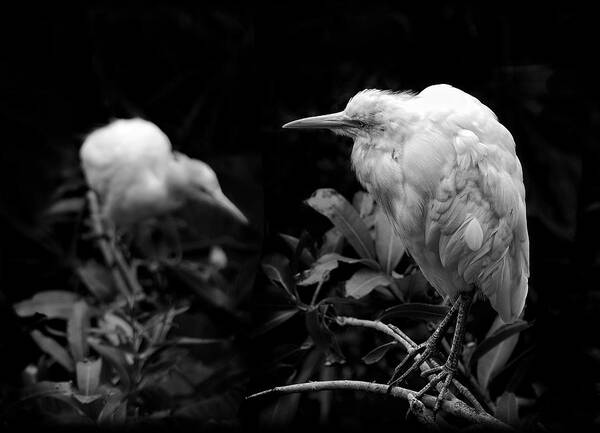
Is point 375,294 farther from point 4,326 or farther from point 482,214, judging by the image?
point 4,326

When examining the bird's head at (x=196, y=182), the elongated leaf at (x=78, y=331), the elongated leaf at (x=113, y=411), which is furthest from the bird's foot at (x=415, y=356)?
the bird's head at (x=196, y=182)

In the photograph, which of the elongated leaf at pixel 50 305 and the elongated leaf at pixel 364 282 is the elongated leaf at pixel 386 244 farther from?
the elongated leaf at pixel 50 305

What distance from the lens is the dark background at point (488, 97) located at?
0.78 metres

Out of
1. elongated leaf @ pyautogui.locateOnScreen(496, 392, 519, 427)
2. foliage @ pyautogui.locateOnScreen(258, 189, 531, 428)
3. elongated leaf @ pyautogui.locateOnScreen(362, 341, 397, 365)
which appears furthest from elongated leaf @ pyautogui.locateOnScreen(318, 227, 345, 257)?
elongated leaf @ pyautogui.locateOnScreen(496, 392, 519, 427)

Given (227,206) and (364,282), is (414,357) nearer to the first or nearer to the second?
(364,282)

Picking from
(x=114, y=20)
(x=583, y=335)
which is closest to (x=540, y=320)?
(x=583, y=335)

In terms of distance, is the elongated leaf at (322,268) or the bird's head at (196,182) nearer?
the elongated leaf at (322,268)

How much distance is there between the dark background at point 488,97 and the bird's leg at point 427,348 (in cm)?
8

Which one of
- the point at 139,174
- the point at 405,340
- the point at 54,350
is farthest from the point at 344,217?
the point at 139,174

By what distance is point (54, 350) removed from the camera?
99 cm

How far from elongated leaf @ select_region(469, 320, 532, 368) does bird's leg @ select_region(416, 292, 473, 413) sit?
0.04 metres

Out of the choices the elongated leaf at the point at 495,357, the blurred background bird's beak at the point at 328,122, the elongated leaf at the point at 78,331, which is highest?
the blurred background bird's beak at the point at 328,122

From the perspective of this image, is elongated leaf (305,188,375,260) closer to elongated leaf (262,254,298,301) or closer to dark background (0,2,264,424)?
elongated leaf (262,254,298,301)

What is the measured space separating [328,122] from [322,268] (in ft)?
0.50
